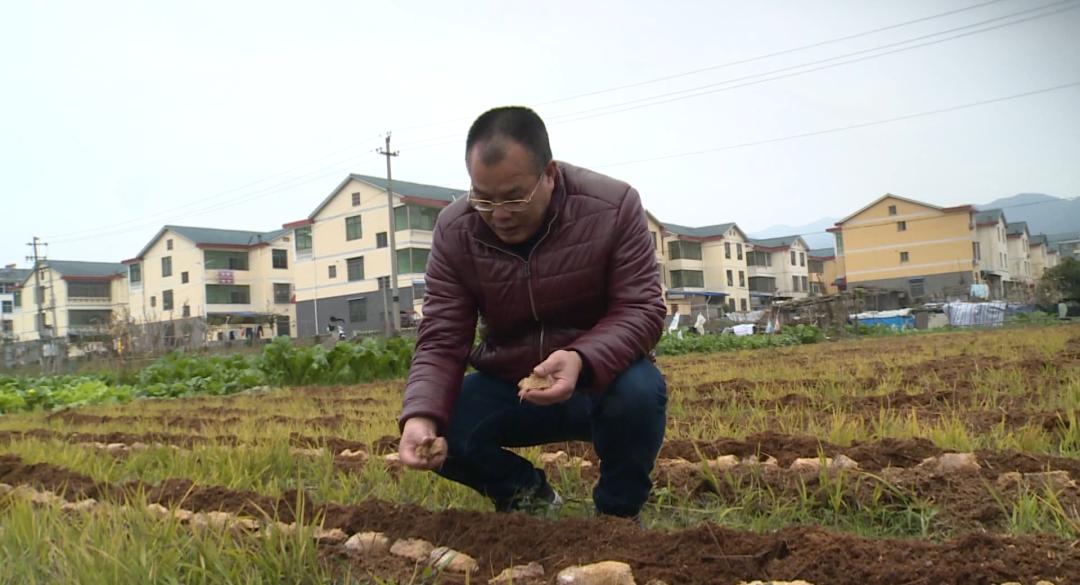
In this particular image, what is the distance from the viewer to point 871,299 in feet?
104

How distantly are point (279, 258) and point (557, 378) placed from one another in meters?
44.9

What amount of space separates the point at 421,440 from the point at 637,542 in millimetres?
564

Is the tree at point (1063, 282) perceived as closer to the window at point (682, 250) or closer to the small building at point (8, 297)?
the window at point (682, 250)

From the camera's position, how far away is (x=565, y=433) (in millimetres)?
2158

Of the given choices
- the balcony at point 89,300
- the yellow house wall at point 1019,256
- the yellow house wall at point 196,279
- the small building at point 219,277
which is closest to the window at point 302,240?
the yellow house wall at point 196,279

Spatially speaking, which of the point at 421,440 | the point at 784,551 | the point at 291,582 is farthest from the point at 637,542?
the point at 291,582

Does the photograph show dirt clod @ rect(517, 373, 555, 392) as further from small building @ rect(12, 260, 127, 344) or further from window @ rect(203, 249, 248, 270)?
small building @ rect(12, 260, 127, 344)

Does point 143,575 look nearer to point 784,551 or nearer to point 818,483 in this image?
point 784,551

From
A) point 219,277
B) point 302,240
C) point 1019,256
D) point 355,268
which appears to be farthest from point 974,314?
point 219,277

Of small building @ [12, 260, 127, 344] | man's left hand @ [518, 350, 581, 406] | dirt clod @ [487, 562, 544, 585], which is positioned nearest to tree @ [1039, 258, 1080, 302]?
man's left hand @ [518, 350, 581, 406]

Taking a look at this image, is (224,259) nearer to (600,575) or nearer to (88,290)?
(88,290)

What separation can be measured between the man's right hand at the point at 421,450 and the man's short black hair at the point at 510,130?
2.23 feet

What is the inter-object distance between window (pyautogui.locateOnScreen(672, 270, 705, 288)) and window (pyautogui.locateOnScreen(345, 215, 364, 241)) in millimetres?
21144

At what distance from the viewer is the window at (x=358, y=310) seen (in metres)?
35.3
